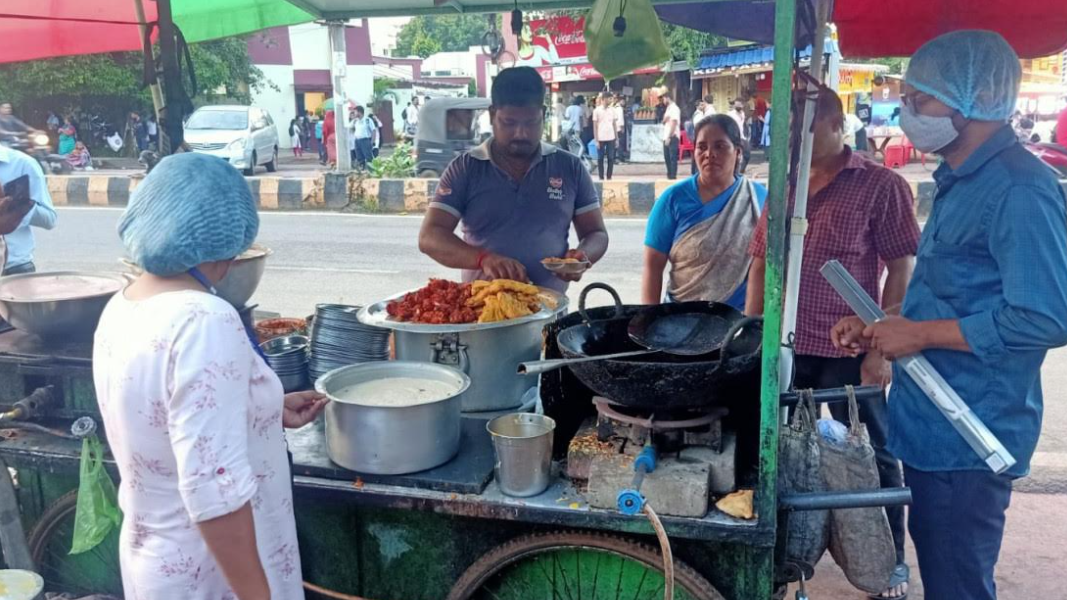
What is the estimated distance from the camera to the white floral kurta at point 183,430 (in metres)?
1.50

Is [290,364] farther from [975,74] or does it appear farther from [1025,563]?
[1025,563]

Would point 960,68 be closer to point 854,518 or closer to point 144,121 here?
point 854,518

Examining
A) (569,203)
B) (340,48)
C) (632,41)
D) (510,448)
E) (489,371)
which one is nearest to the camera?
(510,448)

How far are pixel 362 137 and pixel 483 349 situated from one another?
1855cm

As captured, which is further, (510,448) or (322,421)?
(322,421)

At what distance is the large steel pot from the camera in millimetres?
2466

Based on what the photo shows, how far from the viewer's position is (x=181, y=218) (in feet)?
5.08

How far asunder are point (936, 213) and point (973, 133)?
8.9 inches

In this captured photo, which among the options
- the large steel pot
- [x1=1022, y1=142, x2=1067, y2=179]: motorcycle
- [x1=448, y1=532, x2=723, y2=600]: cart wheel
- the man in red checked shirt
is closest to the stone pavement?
the man in red checked shirt

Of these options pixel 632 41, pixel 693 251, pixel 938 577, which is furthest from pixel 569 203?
pixel 938 577

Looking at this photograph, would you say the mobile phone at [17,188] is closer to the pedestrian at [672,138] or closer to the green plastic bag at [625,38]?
the green plastic bag at [625,38]

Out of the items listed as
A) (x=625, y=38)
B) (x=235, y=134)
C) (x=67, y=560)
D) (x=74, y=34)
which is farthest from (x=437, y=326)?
(x=235, y=134)

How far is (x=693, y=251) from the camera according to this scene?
3.71 metres

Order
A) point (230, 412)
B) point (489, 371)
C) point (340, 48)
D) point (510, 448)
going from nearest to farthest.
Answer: point (230, 412) → point (510, 448) → point (489, 371) → point (340, 48)
